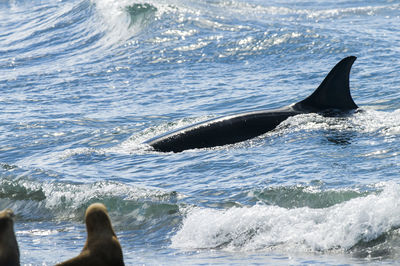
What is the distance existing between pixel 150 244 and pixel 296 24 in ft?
48.5

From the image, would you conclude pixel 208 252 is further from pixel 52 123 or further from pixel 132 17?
pixel 132 17

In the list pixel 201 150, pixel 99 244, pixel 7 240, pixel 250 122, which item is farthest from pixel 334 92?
pixel 7 240

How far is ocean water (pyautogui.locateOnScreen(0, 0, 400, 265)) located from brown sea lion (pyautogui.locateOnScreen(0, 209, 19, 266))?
6.68 feet

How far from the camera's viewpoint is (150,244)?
23.1 ft

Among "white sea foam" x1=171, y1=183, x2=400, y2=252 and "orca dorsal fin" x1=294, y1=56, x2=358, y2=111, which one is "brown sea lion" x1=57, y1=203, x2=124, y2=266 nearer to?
"white sea foam" x1=171, y1=183, x2=400, y2=252

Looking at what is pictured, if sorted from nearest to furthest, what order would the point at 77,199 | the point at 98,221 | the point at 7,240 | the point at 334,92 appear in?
the point at 98,221 < the point at 7,240 < the point at 77,199 < the point at 334,92

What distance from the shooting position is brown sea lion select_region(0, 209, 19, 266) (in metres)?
4.23

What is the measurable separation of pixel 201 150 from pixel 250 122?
0.85m

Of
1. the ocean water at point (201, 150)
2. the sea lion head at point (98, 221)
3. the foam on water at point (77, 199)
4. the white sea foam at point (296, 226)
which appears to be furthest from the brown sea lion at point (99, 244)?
the foam on water at point (77, 199)

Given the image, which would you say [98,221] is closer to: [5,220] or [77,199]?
[5,220]

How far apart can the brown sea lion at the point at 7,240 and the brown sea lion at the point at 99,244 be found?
35cm

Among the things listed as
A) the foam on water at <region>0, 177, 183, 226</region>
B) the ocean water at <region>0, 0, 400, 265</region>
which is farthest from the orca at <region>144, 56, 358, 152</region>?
the foam on water at <region>0, 177, 183, 226</region>

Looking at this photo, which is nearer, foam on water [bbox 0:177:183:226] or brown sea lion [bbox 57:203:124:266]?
brown sea lion [bbox 57:203:124:266]

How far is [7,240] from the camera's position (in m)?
4.28
